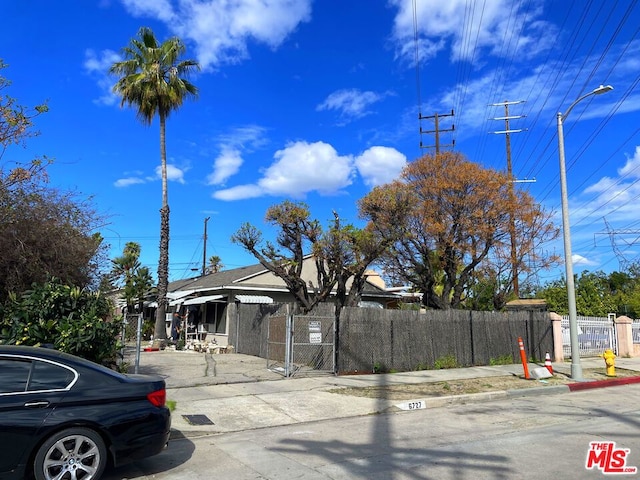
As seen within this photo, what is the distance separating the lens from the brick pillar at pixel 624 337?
2253 centimetres

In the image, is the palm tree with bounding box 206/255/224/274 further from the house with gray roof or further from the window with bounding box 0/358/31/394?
the window with bounding box 0/358/31/394

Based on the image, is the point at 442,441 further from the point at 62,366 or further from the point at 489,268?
the point at 489,268

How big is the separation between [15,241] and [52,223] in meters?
0.99

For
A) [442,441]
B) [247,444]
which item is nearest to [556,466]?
[442,441]

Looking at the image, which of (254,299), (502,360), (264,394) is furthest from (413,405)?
(254,299)

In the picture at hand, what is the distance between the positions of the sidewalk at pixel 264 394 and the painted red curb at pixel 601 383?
0.04m

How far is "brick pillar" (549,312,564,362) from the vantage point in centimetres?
2009

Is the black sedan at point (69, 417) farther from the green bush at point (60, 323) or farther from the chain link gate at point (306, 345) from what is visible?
the chain link gate at point (306, 345)

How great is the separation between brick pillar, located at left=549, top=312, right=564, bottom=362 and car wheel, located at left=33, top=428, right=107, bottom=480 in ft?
61.6

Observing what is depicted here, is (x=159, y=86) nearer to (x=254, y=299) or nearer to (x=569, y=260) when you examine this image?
(x=254, y=299)

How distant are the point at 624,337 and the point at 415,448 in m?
19.6

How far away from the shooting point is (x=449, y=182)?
21391 mm

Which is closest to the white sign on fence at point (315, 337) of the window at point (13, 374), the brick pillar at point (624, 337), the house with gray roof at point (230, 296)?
the house with gray roof at point (230, 296)

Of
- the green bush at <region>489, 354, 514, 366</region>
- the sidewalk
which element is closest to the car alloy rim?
the sidewalk
